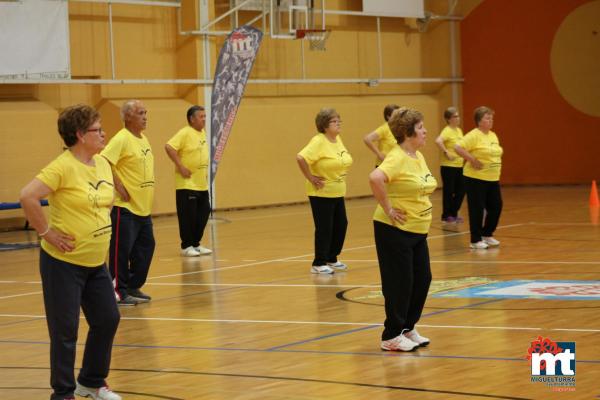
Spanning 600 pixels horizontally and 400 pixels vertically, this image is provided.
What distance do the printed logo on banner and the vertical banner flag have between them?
1212 cm

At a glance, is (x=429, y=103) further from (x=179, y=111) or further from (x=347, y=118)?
(x=179, y=111)

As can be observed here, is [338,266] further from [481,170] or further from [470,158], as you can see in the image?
[481,170]

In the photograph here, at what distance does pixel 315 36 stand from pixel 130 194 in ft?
42.2

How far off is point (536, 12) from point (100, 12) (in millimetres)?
10695

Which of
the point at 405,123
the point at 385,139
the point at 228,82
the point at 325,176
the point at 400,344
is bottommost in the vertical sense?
the point at 400,344

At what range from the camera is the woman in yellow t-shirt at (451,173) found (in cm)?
1788

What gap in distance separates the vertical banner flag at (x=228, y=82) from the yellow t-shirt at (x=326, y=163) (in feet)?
23.3

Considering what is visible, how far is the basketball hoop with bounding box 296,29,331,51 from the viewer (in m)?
22.0

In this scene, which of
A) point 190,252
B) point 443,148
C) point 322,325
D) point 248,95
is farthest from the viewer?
point 248,95

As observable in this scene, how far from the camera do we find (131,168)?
33.7 ft

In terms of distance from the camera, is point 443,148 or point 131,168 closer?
point 131,168

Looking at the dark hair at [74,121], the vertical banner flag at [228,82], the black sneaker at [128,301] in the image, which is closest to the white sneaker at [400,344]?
the dark hair at [74,121]

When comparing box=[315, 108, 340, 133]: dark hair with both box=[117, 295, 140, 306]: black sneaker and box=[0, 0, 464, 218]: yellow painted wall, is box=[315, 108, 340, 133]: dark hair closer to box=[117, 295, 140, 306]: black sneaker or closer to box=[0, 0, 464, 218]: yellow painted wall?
box=[117, 295, 140, 306]: black sneaker

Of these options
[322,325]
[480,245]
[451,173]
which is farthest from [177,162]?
[322,325]
